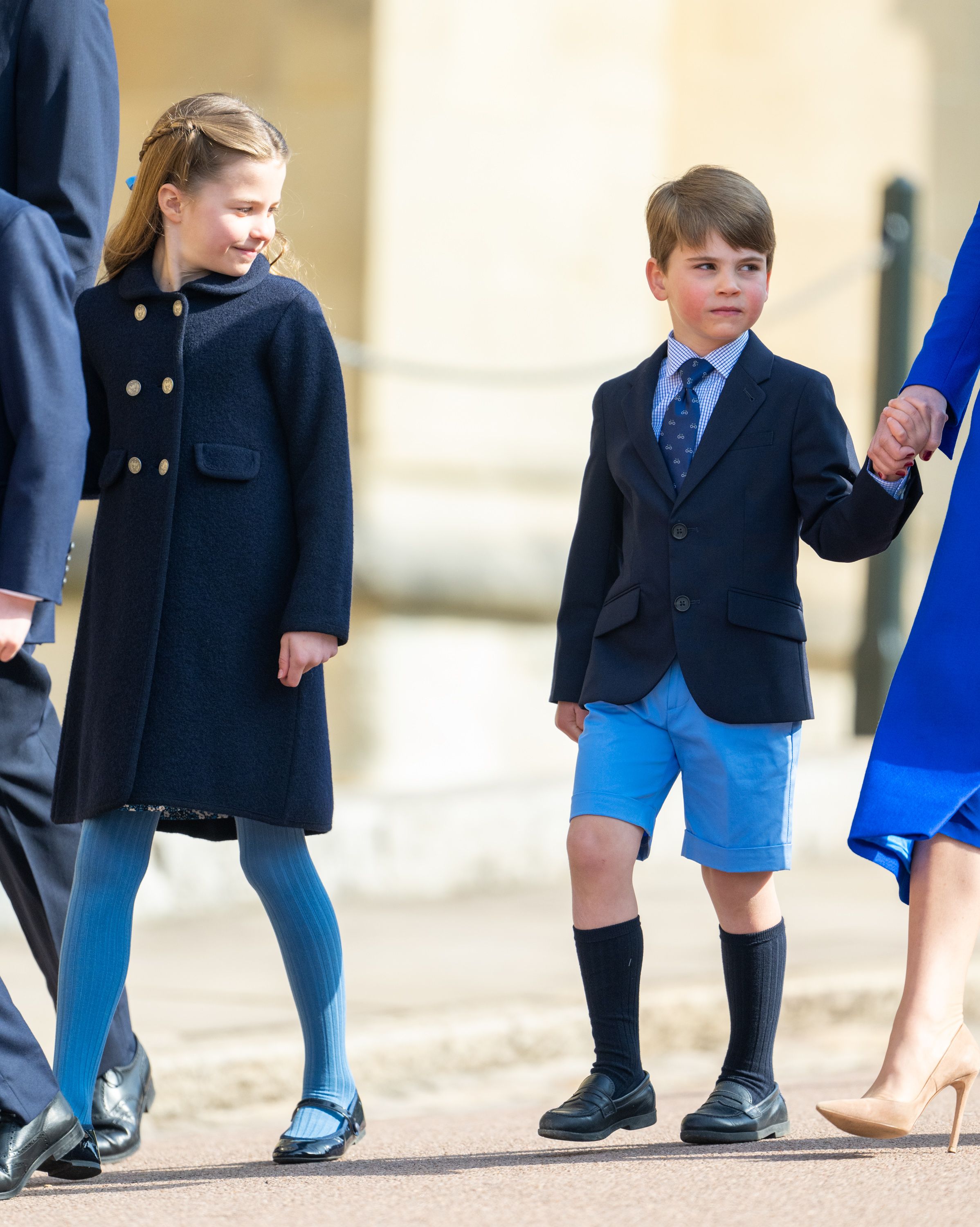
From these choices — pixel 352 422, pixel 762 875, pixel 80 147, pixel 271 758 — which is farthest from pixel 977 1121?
pixel 352 422

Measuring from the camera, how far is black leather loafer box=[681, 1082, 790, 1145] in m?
2.90

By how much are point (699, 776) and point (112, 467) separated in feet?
3.15

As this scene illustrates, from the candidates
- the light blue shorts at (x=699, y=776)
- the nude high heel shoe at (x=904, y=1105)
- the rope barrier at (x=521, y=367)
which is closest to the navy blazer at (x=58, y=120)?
the light blue shorts at (x=699, y=776)

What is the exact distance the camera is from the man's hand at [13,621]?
2588mm

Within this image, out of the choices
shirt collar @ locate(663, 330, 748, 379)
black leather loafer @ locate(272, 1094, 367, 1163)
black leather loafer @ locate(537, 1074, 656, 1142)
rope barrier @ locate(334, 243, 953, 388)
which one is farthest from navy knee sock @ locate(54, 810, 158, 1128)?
rope barrier @ locate(334, 243, 953, 388)

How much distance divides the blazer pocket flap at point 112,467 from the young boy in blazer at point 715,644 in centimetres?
74

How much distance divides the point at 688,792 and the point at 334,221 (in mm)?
4387

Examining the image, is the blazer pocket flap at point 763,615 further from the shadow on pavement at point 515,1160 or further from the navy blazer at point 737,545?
the shadow on pavement at point 515,1160

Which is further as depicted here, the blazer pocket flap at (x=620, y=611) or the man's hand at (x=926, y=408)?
the blazer pocket flap at (x=620, y=611)

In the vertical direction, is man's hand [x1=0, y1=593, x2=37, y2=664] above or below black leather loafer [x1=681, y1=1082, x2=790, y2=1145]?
above

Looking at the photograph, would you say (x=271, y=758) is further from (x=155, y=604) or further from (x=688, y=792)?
(x=688, y=792)

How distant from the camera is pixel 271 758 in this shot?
9.22 ft

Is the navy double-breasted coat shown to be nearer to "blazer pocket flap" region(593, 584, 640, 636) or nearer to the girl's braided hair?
the girl's braided hair

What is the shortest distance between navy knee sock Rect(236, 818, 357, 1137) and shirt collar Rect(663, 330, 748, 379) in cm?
91
